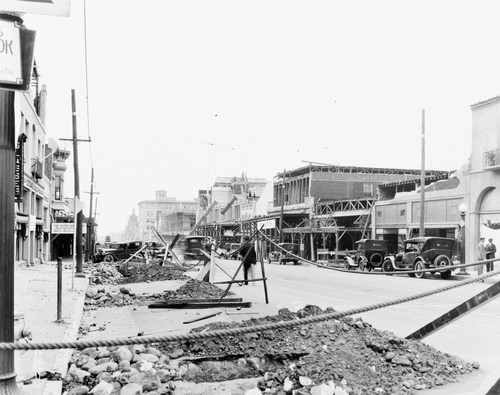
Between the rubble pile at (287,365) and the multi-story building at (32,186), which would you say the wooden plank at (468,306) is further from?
the multi-story building at (32,186)

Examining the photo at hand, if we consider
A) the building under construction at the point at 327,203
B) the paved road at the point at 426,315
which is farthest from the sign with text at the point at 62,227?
the building under construction at the point at 327,203

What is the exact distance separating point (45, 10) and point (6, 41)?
367 mm

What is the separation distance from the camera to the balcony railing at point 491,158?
98.8 ft

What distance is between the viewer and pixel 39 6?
3.88 m

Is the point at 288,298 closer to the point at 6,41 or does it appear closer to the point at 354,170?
the point at 6,41

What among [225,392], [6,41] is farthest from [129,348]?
[6,41]

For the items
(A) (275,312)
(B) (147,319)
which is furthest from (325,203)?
(B) (147,319)

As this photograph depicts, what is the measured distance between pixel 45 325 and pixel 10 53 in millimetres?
7181

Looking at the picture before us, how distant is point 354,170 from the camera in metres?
62.1

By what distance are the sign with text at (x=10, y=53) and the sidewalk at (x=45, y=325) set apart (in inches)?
109

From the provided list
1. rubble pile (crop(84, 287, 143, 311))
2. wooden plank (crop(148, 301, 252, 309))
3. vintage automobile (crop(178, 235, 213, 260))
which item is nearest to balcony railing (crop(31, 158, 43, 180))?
vintage automobile (crop(178, 235, 213, 260))

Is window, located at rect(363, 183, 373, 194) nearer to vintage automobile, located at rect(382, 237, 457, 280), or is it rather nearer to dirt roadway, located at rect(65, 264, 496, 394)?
vintage automobile, located at rect(382, 237, 457, 280)

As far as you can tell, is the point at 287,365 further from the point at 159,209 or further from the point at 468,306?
the point at 159,209

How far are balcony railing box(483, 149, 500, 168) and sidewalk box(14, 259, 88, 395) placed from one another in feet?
77.0
